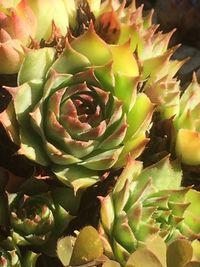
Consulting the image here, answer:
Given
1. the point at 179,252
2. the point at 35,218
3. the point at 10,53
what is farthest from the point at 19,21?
the point at 179,252

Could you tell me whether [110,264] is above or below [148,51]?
below

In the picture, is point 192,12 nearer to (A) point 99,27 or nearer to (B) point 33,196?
(A) point 99,27

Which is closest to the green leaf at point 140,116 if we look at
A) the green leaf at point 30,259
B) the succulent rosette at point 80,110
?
the succulent rosette at point 80,110

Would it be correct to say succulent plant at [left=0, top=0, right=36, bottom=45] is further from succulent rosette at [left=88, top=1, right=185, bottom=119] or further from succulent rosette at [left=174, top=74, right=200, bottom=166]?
succulent rosette at [left=174, top=74, right=200, bottom=166]

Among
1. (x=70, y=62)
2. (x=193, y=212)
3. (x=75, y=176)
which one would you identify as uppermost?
(x=70, y=62)

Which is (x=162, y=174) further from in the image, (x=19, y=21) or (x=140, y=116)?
(x=19, y=21)

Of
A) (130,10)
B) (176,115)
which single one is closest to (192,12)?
(130,10)

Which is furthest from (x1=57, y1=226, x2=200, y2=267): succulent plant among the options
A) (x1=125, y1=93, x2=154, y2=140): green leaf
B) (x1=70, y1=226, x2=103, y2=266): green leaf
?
(x1=125, y1=93, x2=154, y2=140): green leaf
